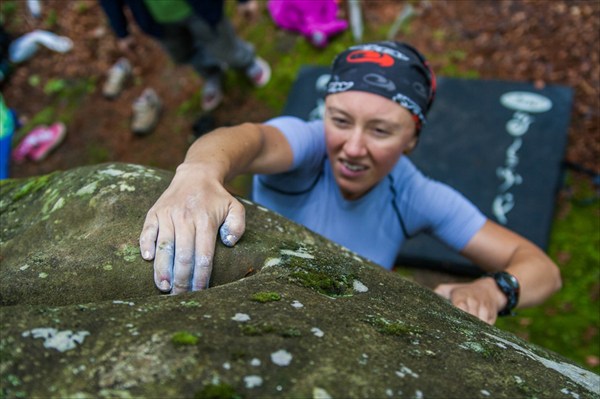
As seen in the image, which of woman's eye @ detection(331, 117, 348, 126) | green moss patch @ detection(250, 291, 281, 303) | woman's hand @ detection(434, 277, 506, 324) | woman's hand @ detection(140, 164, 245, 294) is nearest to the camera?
green moss patch @ detection(250, 291, 281, 303)

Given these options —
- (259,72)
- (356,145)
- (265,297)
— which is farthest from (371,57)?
(259,72)

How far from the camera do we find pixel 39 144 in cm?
705

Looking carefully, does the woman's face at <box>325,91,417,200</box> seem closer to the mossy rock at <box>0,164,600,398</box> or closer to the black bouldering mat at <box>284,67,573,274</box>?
the mossy rock at <box>0,164,600,398</box>

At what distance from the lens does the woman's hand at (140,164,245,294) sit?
1.57 m

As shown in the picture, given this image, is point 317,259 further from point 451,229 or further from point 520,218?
point 520,218

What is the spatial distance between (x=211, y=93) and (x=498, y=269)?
465 centimetres

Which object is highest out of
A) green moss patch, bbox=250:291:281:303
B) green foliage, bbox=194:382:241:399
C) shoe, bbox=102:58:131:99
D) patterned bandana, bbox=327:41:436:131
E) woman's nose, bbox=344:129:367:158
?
patterned bandana, bbox=327:41:436:131

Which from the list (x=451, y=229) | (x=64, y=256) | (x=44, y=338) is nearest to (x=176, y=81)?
(x=451, y=229)

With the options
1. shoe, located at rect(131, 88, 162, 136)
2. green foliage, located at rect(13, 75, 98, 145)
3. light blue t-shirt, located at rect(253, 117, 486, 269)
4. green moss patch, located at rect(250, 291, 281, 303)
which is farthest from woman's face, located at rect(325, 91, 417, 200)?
green foliage, located at rect(13, 75, 98, 145)

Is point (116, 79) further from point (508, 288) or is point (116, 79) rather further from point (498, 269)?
point (508, 288)

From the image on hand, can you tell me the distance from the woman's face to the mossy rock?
2.55ft

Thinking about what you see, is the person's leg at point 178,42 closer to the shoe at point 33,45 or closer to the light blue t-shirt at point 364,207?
the shoe at point 33,45

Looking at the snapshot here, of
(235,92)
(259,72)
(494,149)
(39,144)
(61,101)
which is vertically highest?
(259,72)

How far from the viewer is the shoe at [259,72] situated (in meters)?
6.51
